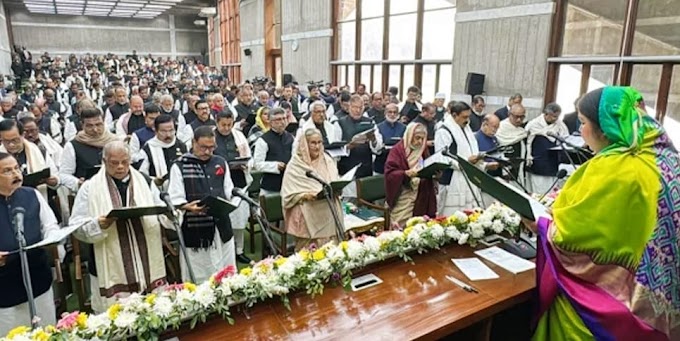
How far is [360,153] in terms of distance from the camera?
18.3 ft

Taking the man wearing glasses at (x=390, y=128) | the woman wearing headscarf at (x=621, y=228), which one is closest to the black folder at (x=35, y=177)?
the woman wearing headscarf at (x=621, y=228)

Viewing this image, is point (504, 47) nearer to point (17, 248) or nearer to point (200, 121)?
point (200, 121)

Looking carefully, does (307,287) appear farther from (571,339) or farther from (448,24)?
(448,24)

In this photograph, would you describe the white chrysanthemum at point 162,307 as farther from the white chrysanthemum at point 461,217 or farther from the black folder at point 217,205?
the white chrysanthemum at point 461,217

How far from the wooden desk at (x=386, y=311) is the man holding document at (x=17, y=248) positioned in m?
1.39

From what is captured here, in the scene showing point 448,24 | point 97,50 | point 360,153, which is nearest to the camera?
point 360,153

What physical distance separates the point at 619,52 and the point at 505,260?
569 cm

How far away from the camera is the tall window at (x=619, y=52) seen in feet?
20.1

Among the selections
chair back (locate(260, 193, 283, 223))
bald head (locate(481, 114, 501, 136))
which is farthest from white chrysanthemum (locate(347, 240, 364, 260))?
bald head (locate(481, 114, 501, 136))

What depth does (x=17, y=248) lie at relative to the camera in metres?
2.54

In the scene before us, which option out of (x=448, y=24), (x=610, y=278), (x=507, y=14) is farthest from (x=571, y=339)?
(x=448, y=24)

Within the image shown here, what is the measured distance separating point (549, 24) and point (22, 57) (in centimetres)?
2121

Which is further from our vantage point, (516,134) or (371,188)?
(516,134)

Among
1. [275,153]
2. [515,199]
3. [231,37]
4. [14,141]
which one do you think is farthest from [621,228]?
[231,37]
